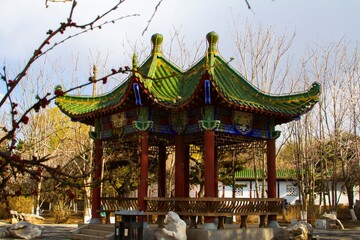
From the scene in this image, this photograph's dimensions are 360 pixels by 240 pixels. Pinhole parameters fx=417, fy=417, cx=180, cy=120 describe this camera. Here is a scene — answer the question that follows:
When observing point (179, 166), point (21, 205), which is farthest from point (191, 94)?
point (21, 205)

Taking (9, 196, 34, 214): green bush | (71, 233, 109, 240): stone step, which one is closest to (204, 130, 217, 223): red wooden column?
(71, 233, 109, 240): stone step

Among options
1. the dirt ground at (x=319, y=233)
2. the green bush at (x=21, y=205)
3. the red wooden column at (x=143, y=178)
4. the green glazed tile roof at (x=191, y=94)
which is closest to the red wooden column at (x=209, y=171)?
the green glazed tile roof at (x=191, y=94)

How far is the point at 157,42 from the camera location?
12234 mm

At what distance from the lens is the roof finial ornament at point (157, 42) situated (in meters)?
12.1

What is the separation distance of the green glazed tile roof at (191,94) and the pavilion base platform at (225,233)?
2.91 meters

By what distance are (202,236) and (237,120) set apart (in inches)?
121

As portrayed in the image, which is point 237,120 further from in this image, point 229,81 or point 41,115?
point 41,115

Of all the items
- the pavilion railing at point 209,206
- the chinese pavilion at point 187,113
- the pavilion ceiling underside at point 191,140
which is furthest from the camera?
the pavilion ceiling underside at point 191,140

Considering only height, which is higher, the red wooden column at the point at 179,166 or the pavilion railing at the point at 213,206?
the red wooden column at the point at 179,166

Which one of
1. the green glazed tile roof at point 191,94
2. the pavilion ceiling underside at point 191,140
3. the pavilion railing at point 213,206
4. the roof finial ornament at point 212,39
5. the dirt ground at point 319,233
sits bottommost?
the dirt ground at point 319,233

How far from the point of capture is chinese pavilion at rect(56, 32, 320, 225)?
9.83 metres

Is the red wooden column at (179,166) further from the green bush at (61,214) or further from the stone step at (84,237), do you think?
the green bush at (61,214)

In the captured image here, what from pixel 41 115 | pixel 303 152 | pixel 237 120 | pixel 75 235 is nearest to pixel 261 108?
pixel 237 120

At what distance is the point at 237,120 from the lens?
420 inches
